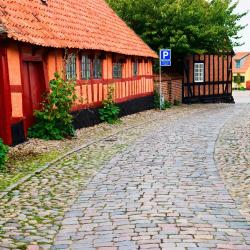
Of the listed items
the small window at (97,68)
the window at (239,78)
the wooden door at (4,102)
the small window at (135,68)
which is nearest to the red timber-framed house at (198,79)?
the small window at (135,68)

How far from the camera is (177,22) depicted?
26.4m

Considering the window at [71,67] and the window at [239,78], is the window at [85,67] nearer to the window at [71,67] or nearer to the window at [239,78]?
the window at [71,67]

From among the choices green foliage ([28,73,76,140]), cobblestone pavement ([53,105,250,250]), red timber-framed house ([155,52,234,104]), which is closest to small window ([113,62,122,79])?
red timber-framed house ([155,52,234,104])

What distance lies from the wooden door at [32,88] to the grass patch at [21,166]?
6.99 feet

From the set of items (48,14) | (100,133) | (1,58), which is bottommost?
(100,133)

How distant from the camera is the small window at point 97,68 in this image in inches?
678

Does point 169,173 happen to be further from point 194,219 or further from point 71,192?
point 194,219

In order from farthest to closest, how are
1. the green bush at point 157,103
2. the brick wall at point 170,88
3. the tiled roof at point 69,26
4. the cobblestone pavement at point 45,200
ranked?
the brick wall at point 170,88 < the green bush at point 157,103 < the tiled roof at point 69,26 < the cobblestone pavement at point 45,200

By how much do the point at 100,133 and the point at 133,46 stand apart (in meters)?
8.47

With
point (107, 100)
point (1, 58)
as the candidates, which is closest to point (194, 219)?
point (1, 58)

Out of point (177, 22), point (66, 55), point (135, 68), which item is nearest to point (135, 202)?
point (66, 55)

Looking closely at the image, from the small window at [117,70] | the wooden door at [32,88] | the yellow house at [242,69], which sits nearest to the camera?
the wooden door at [32,88]

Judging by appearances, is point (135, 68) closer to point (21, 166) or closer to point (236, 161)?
point (236, 161)

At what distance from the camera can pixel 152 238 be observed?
505 cm
